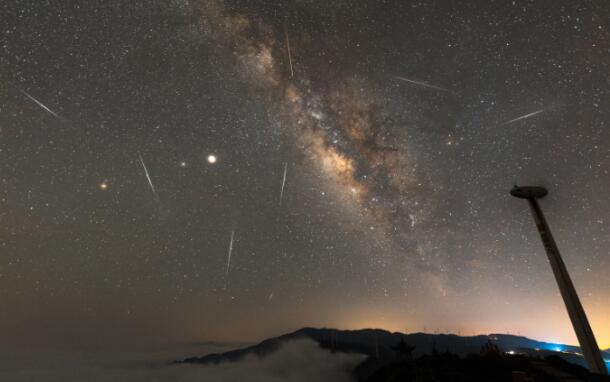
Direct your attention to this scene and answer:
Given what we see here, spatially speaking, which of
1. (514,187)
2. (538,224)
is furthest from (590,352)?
(514,187)

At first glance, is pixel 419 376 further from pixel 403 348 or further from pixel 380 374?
pixel 380 374

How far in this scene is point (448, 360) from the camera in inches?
2153

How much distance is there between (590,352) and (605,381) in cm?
761

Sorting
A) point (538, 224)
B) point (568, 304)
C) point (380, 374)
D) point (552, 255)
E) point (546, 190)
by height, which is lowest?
point (380, 374)

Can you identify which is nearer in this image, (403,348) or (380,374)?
A: (403,348)

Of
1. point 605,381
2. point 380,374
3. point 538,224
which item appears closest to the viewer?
point 605,381

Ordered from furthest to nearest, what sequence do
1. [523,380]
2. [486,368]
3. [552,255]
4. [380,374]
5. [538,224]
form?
[380,374]
[538,224]
[552,255]
[486,368]
[523,380]

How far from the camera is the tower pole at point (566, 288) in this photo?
39.9 metres

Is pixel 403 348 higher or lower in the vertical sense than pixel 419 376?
higher

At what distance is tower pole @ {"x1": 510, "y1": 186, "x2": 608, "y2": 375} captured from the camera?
1571 inches

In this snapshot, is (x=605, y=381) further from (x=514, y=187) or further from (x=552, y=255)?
(x=514, y=187)

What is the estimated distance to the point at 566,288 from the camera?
1756 inches

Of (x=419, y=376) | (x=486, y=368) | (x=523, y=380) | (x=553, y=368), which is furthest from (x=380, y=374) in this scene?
(x=523, y=380)

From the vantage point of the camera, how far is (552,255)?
46906 mm
